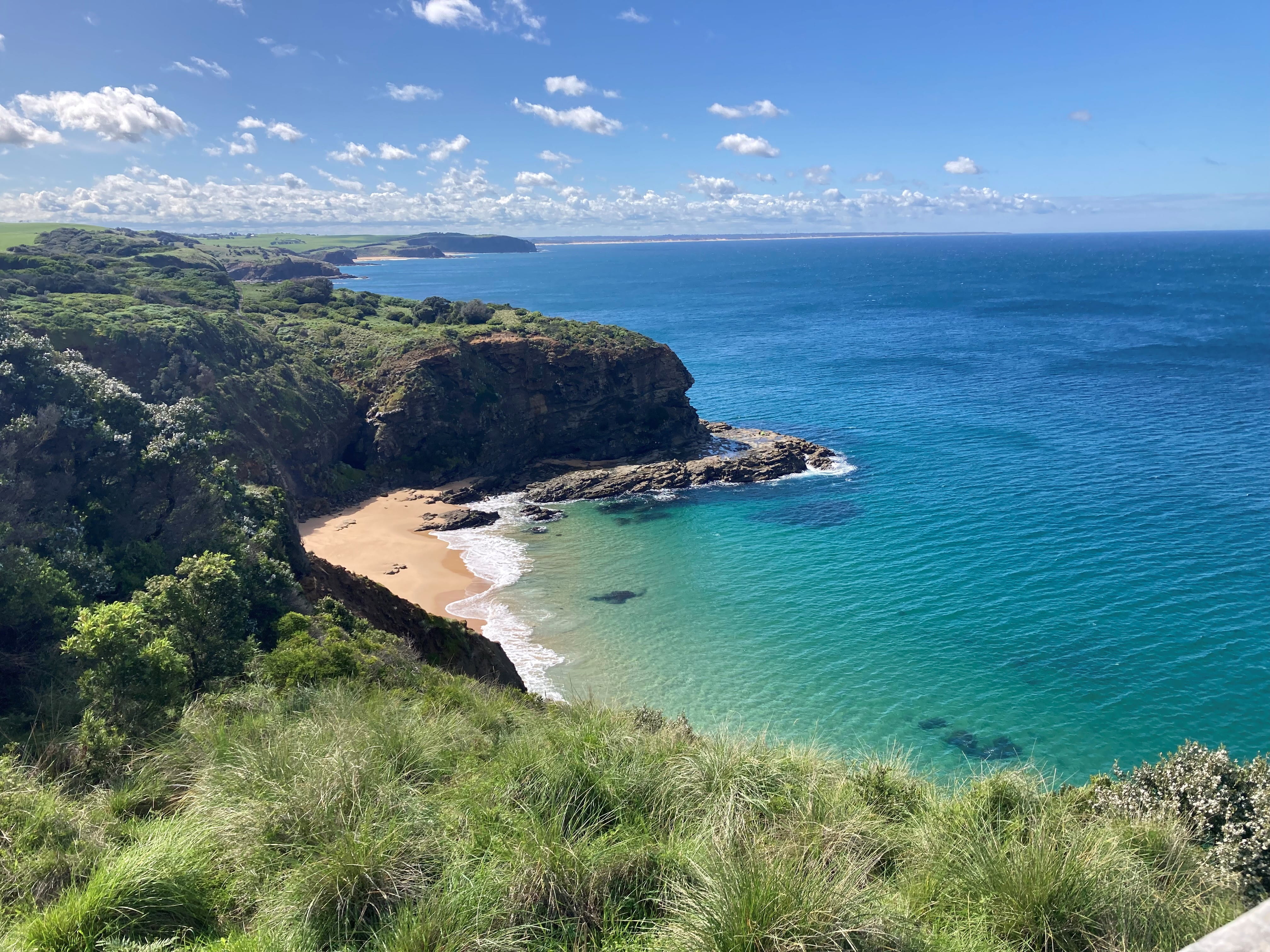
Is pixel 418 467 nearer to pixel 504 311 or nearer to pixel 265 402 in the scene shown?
pixel 265 402

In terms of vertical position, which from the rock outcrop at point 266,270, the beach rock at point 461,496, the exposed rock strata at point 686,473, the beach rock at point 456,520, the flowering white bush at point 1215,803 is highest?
the rock outcrop at point 266,270

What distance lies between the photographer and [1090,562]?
38.0 m

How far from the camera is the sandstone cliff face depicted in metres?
57.6

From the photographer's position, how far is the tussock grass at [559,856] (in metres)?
6.33

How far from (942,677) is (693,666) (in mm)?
10127

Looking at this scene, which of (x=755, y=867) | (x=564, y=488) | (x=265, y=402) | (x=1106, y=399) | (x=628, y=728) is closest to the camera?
(x=755, y=867)

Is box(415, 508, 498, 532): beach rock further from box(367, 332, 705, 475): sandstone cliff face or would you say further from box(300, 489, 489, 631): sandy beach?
box(367, 332, 705, 475): sandstone cliff face

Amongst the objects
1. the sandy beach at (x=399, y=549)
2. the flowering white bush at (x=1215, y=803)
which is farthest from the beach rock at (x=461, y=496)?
the flowering white bush at (x=1215, y=803)

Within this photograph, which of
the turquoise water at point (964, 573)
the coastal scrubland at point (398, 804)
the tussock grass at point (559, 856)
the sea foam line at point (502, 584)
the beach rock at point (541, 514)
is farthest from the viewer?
the beach rock at point (541, 514)

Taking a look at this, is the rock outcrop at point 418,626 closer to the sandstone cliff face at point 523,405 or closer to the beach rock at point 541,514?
the beach rock at point 541,514

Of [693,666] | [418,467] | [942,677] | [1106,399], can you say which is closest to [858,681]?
[942,677]

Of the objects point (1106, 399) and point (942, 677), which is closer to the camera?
point (942, 677)

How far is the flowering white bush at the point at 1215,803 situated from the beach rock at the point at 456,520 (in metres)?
40.9

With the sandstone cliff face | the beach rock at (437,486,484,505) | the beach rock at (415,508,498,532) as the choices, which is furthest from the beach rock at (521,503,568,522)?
the sandstone cliff face
